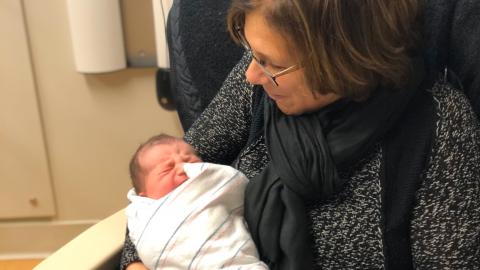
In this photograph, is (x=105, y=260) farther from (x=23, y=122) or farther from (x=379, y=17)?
(x=23, y=122)

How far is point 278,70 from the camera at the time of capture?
0.92 m

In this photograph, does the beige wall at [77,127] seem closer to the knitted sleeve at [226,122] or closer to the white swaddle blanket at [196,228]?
the knitted sleeve at [226,122]

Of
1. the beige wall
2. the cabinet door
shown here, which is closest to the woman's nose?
the beige wall

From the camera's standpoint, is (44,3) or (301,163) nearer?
(301,163)

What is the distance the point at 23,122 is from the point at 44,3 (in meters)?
0.44

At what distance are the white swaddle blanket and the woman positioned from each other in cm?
5

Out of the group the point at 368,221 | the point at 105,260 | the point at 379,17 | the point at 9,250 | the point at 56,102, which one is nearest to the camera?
the point at 379,17

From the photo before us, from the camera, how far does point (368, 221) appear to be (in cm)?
97

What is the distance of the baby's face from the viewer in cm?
101

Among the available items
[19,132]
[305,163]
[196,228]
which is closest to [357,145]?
[305,163]

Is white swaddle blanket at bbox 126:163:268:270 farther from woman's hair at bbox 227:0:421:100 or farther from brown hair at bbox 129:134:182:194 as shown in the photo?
woman's hair at bbox 227:0:421:100

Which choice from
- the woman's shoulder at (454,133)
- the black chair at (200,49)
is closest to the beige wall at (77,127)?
the black chair at (200,49)

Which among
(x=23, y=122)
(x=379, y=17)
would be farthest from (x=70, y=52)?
(x=379, y=17)

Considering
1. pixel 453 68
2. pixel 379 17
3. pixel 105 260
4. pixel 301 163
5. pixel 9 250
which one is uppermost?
pixel 379 17
